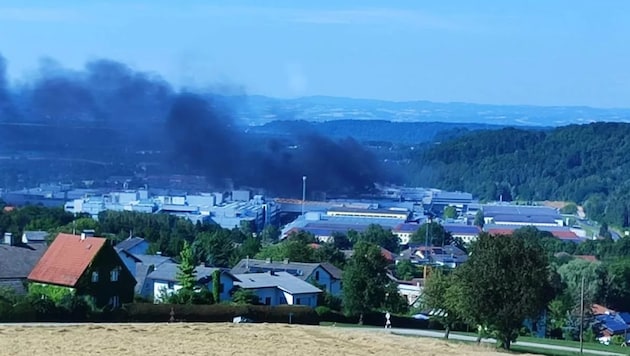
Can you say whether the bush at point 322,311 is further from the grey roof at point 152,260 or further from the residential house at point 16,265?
the grey roof at point 152,260

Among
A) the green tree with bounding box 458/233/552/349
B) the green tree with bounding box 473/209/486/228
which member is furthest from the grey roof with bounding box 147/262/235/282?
the green tree with bounding box 473/209/486/228

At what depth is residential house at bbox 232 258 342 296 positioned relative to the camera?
37.2m

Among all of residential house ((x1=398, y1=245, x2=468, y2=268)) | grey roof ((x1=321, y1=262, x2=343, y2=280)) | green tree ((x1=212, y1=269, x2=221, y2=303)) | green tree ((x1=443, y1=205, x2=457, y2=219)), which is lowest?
green tree ((x1=443, y1=205, x2=457, y2=219))

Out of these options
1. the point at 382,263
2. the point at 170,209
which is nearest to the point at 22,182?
the point at 170,209

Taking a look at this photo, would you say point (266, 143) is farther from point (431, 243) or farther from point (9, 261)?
point (9, 261)

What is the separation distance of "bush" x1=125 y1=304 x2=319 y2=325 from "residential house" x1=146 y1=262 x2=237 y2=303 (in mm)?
4442

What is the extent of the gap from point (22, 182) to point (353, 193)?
36.0m

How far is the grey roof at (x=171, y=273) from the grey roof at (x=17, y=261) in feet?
14.3

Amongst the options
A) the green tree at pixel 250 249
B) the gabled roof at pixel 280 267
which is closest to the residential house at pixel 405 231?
the green tree at pixel 250 249

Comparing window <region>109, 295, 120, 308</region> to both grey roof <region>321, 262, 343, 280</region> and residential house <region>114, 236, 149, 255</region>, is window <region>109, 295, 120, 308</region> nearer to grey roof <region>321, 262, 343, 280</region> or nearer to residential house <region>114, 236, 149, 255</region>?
grey roof <region>321, 262, 343, 280</region>

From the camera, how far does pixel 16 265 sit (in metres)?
28.1

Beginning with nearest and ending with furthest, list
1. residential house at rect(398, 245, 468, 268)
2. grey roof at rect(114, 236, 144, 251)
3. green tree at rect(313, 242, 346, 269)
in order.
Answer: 1. green tree at rect(313, 242, 346, 269)
2. grey roof at rect(114, 236, 144, 251)
3. residential house at rect(398, 245, 468, 268)

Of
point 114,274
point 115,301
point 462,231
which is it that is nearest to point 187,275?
point 114,274

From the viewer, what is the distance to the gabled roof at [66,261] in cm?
A: 2539
